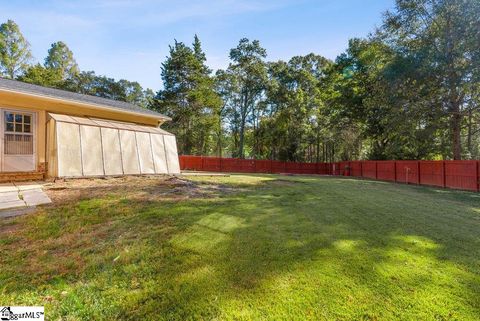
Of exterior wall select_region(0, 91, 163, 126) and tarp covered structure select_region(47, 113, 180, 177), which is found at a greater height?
exterior wall select_region(0, 91, 163, 126)

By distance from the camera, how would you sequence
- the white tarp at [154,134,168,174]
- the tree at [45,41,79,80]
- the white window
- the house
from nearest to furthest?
the house
the white window
the white tarp at [154,134,168,174]
the tree at [45,41,79,80]

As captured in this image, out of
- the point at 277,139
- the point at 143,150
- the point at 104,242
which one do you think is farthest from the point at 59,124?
the point at 277,139

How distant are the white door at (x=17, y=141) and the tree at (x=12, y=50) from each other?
23.2 m

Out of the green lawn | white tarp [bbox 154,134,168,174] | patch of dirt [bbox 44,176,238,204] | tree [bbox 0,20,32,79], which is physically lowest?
the green lawn

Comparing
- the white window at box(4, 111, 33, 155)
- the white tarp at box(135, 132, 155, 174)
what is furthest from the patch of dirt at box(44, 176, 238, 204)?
the white tarp at box(135, 132, 155, 174)

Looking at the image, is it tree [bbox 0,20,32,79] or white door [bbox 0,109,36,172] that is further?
tree [bbox 0,20,32,79]

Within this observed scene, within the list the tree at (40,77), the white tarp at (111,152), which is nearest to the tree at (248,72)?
the tree at (40,77)

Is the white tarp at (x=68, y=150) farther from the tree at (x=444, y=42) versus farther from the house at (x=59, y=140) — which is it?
the tree at (x=444, y=42)

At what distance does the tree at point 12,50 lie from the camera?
76.0 feet

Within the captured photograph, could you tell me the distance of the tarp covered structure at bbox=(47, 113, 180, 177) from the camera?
764 cm

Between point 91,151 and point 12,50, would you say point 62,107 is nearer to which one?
point 91,151

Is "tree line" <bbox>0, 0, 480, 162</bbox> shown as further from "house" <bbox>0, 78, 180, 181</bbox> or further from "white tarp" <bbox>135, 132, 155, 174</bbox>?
"house" <bbox>0, 78, 180, 181</bbox>

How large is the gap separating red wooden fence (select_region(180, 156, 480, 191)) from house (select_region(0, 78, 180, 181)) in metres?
14.0

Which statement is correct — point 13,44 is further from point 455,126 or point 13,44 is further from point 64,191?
point 455,126
